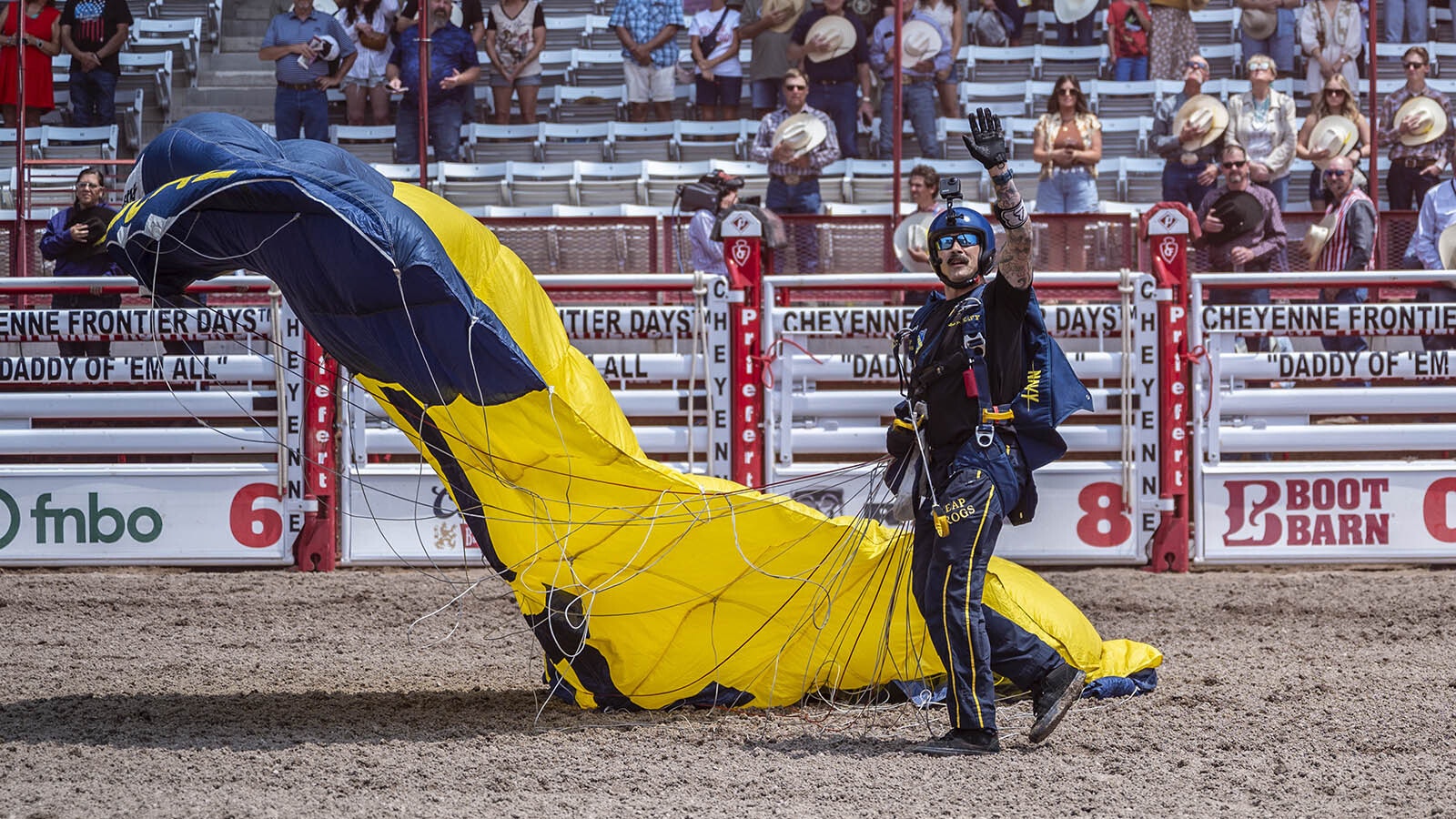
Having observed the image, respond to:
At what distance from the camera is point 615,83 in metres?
15.8

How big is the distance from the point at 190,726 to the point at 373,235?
Answer: 1853 mm

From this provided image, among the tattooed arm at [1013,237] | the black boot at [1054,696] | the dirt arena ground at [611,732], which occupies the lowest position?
the dirt arena ground at [611,732]

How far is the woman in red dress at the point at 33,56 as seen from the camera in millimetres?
12703

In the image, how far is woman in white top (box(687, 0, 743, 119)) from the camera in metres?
13.6

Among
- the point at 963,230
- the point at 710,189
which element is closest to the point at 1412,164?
the point at 710,189

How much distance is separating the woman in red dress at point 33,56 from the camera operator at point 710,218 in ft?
19.8

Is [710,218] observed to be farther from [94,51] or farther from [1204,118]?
[94,51]

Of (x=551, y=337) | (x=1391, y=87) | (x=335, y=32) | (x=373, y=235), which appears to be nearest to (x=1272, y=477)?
(x=551, y=337)

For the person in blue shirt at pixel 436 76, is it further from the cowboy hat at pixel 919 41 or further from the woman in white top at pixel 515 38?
the cowboy hat at pixel 919 41

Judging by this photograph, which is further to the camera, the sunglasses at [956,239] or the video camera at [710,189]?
the video camera at [710,189]

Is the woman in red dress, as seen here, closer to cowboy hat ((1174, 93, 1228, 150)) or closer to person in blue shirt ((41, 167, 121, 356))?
person in blue shirt ((41, 167, 121, 356))

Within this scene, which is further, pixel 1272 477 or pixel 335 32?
pixel 335 32

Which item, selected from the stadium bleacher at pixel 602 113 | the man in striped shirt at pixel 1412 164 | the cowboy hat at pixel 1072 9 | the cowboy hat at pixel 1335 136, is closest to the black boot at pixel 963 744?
the cowboy hat at pixel 1335 136

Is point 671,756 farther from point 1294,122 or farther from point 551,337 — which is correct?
point 1294,122
